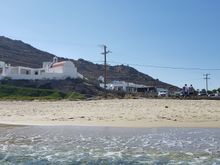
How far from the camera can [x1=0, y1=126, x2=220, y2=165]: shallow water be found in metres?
13.0

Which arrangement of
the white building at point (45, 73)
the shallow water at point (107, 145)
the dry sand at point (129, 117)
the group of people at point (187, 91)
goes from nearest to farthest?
1. the shallow water at point (107, 145)
2. the dry sand at point (129, 117)
3. the group of people at point (187, 91)
4. the white building at point (45, 73)

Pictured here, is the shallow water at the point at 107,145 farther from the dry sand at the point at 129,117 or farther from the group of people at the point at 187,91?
the group of people at the point at 187,91

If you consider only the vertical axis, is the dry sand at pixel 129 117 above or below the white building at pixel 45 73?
below

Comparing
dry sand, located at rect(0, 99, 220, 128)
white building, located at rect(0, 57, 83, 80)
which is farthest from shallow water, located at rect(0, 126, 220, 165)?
white building, located at rect(0, 57, 83, 80)

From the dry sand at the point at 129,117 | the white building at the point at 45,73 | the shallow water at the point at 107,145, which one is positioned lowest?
the shallow water at the point at 107,145

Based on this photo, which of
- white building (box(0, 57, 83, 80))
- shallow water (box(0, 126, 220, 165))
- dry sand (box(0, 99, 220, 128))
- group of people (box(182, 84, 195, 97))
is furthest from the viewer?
white building (box(0, 57, 83, 80))

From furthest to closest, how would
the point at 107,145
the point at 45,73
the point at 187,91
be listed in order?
the point at 45,73, the point at 187,91, the point at 107,145

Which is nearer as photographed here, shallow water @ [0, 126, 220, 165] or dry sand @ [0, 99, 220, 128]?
shallow water @ [0, 126, 220, 165]

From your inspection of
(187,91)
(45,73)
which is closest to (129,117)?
(187,91)

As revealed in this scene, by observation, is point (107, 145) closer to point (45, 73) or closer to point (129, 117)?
point (129, 117)

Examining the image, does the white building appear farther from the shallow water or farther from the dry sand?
the shallow water

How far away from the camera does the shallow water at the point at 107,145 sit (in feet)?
42.8

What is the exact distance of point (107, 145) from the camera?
53.8 feet

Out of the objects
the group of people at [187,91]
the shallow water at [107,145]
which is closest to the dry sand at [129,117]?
the shallow water at [107,145]
